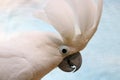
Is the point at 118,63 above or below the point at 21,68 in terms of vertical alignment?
below

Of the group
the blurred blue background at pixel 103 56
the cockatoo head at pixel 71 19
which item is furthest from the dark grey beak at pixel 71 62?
the blurred blue background at pixel 103 56

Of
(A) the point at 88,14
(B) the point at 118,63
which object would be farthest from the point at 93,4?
(B) the point at 118,63

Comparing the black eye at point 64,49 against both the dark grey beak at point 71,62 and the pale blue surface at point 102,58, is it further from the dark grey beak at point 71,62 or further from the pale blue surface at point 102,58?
the pale blue surface at point 102,58

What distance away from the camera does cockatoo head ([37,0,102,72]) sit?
64 centimetres

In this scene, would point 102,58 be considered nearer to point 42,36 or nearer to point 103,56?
point 103,56

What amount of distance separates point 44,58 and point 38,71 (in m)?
0.03

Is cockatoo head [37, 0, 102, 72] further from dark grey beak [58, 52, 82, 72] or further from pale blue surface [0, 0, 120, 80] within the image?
pale blue surface [0, 0, 120, 80]

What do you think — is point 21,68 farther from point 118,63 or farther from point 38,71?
point 118,63

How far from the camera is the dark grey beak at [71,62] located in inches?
27.7

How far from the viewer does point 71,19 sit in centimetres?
65

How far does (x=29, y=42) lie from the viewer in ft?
2.05

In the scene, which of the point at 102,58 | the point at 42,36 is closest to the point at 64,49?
the point at 42,36

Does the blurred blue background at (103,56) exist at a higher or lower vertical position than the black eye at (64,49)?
lower

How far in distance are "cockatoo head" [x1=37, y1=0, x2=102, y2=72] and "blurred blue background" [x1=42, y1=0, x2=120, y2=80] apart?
19.1 inches
